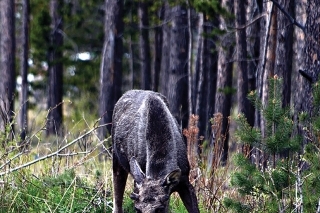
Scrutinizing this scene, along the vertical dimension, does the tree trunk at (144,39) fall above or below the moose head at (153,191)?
above

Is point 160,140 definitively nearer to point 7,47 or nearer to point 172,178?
point 172,178

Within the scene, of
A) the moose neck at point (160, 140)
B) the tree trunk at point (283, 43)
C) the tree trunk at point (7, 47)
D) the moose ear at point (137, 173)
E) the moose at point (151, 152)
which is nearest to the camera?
the moose at point (151, 152)

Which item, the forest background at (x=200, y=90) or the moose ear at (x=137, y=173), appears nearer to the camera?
the moose ear at (x=137, y=173)

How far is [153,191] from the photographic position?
287 inches

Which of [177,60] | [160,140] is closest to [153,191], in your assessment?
[160,140]

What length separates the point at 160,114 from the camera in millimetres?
7992

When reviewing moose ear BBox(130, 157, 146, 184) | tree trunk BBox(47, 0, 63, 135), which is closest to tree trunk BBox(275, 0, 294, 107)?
moose ear BBox(130, 157, 146, 184)

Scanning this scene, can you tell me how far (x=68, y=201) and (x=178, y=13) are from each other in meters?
12.3

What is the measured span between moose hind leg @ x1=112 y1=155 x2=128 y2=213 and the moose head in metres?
1.98

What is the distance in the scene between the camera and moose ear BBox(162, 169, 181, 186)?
733 centimetres

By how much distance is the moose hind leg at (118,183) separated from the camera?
9.41 meters

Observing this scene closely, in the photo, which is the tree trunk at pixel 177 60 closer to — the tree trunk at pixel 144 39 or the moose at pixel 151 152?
the tree trunk at pixel 144 39

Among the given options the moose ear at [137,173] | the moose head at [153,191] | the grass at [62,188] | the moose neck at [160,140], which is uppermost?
the moose neck at [160,140]

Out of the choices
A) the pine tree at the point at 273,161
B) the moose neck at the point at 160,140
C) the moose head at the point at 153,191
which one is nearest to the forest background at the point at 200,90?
the pine tree at the point at 273,161
